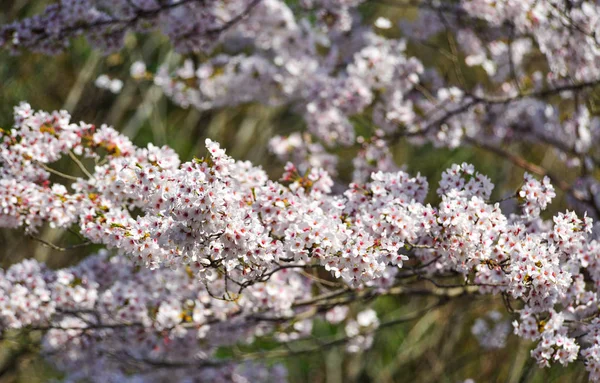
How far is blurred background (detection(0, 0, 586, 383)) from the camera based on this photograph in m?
9.09

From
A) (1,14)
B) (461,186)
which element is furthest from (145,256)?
(1,14)

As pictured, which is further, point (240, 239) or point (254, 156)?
point (254, 156)

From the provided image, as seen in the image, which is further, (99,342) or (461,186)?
(99,342)

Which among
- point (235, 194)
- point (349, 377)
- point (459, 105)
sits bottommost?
point (235, 194)

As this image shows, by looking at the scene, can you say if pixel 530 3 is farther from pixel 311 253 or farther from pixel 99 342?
pixel 99 342

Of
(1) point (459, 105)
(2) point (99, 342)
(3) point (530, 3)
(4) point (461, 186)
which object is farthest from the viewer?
(1) point (459, 105)

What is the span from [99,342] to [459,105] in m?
4.05

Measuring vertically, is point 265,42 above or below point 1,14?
below

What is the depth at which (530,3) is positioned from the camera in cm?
607

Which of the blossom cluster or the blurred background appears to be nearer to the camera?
the blossom cluster

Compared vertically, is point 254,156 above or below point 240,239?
above

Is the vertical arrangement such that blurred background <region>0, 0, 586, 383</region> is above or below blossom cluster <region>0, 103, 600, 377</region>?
above

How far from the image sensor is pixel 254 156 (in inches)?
451

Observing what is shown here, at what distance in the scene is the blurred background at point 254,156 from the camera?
9086 mm
